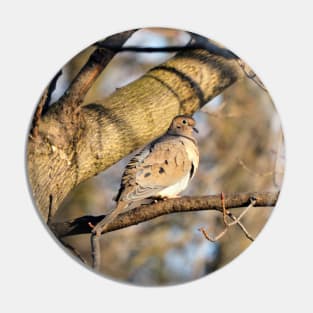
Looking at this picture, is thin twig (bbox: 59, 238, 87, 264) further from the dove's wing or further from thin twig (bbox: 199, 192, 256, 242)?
thin twig (bbox: 199, 192, 256, 242)

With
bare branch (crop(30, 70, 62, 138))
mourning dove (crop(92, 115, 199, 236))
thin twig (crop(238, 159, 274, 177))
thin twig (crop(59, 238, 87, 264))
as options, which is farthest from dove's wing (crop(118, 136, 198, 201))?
bare branch (crop(30, 70, 62, 138))

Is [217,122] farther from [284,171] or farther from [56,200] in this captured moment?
[56,200]

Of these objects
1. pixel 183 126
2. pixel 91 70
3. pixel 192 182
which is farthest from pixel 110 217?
pixel 91 70

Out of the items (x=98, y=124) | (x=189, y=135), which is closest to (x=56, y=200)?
(x=98, y=124)

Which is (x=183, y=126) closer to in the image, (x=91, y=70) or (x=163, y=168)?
(x=163, y=168)

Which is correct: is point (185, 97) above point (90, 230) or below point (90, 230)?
above

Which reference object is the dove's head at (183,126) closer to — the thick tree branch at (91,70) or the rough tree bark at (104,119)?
the rough tree bark at (104,119)

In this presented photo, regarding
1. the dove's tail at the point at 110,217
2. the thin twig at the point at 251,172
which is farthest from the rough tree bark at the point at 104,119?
the thin twig at the point at 251,172
